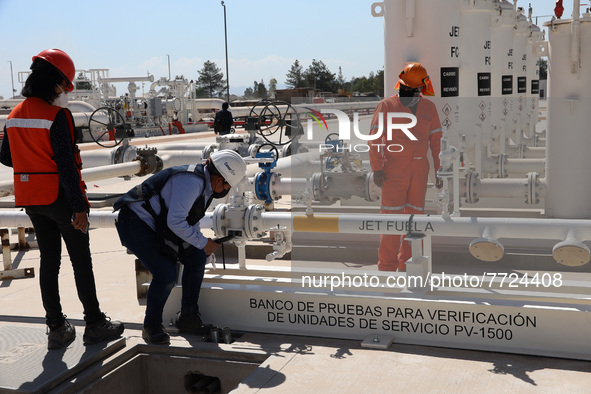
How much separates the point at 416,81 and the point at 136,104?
26961 millimetres

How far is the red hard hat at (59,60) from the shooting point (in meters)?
3.77

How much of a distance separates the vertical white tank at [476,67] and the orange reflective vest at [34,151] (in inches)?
151

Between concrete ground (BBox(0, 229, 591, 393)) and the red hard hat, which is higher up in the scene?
the red hard hat

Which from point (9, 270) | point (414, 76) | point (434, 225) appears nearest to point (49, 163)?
point (434, 225)

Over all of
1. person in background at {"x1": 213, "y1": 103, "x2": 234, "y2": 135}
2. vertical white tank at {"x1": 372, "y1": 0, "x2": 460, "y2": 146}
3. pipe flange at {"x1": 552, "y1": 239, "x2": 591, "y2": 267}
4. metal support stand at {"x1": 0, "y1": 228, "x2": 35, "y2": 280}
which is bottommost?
metal support stand at {"x1": 0, "y1": 228, "x2": 35, "y2": 280}

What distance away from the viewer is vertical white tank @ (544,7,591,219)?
5828 mm

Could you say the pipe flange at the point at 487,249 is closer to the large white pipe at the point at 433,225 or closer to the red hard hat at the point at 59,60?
the large white pipe at the point at 433,225

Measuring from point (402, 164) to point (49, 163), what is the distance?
2157mm

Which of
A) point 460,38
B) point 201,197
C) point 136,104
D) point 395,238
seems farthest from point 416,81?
point 136,104

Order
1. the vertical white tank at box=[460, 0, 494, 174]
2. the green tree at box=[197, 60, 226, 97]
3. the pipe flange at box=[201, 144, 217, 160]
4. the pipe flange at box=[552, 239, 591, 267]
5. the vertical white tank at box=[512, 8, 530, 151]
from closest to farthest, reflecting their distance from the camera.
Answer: the pipe flange at box=[552, 239, 591, 267] < the vertical white tank at box=[460, 0, 494, 174] < the pipe flange at box=[201, 144, 217, 160] < the vertical white tank at box=[512, 8, 530, 151] < the green tree at box=[197, 60, 226, 97]

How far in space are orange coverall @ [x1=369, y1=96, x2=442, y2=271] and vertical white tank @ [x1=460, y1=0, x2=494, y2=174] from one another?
2.05 meters

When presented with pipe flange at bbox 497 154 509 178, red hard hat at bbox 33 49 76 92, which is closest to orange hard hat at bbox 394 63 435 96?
pipe flange at bbox 497 154 509 178

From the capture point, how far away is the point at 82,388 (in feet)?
12.1

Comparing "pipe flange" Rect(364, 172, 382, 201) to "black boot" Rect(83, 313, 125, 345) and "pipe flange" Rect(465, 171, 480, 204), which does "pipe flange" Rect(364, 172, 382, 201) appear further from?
"black boot" Rect(83, 313, 125, 345)
